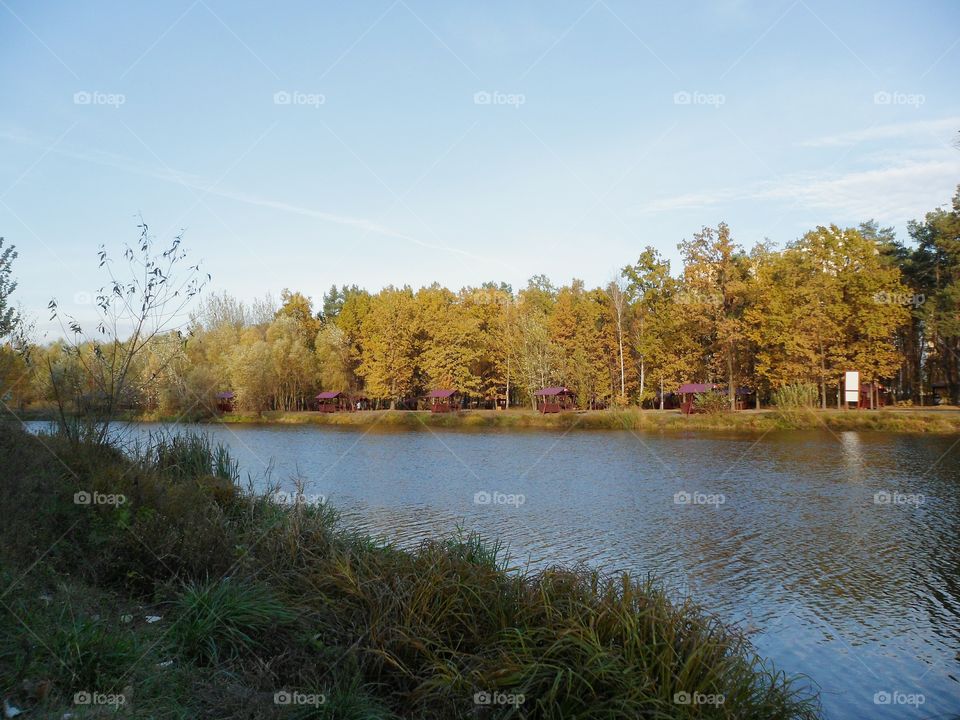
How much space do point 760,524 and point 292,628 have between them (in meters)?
11.9

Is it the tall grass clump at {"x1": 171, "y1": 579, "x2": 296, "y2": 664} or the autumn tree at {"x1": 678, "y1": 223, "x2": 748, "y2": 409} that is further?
the autumn tree at {"x1": 678, "y1": 223, "x2": 748, "y2": 409}

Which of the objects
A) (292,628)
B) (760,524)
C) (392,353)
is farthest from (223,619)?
(392,353)

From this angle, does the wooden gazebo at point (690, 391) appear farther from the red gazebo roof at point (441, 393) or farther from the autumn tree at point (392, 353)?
the autumn tree at point (392, 353)

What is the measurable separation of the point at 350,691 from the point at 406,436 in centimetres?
3473

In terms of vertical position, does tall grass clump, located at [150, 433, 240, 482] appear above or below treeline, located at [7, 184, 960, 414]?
below

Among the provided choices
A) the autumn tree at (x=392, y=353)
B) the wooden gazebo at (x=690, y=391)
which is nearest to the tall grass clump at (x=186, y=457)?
the wooden gazebo at (x=690, y=391)

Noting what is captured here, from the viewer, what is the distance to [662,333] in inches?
2012

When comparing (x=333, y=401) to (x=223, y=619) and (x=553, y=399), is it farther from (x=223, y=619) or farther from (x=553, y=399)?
(x=223, y=619)

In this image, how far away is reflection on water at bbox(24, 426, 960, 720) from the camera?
27.9 ft

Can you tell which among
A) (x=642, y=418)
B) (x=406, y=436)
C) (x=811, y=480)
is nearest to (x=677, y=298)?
(x=642, y=418)

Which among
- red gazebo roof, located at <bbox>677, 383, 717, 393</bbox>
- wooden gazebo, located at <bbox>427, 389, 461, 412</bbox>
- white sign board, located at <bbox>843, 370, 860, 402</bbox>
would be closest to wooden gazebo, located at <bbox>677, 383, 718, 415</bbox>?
red gazebo roof, located at <bbox>677, 383, 717, 393</bbox>

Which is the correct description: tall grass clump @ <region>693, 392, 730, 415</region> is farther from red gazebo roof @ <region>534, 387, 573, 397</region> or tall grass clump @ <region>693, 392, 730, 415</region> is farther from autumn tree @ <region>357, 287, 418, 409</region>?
autumn tree @ <region>357, 287, 418, 409</region>

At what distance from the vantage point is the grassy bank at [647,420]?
36.1 m

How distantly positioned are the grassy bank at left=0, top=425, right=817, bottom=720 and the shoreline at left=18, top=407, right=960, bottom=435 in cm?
2246
